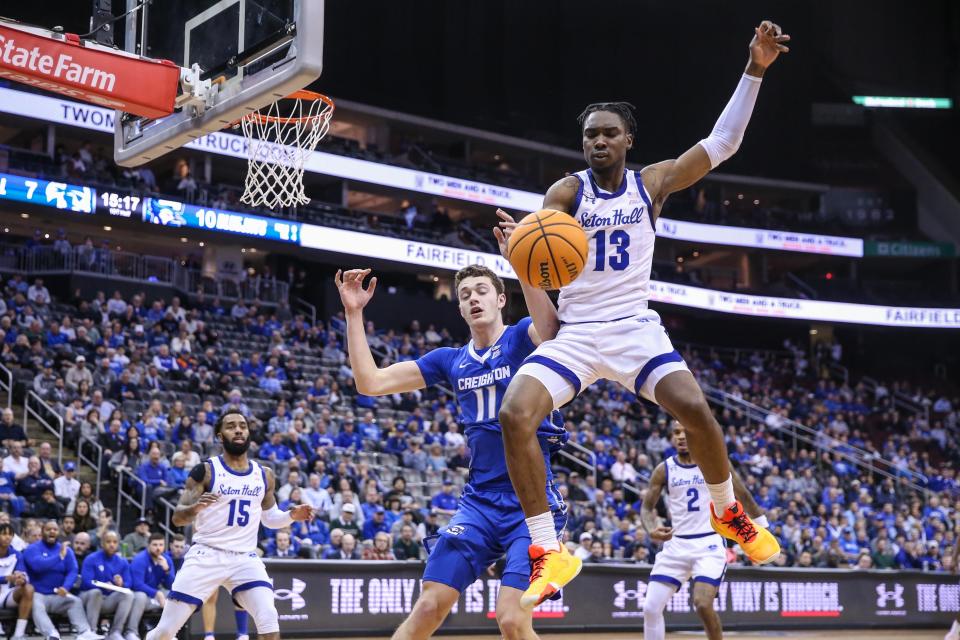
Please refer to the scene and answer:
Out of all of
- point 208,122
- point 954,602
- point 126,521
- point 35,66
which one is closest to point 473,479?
point 208,122

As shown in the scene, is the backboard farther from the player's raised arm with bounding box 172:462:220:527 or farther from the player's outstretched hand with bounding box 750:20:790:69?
the player's outstretched hand with bounding box 750:20:790:69

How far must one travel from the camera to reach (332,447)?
64.3 feet

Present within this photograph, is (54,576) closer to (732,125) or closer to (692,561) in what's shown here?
(692,561)

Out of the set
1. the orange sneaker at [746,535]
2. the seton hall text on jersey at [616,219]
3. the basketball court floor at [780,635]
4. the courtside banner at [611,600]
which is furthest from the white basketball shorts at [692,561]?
the basketball court floor at [780,635]

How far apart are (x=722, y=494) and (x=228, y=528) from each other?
502 centimetres

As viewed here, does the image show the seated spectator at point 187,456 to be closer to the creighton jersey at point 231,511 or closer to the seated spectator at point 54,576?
the seated spectator at point 54,576

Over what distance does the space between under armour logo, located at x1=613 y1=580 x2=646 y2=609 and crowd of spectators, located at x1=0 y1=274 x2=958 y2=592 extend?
601 millimetres

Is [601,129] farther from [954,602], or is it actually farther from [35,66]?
[954,602]

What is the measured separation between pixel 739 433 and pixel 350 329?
24911 mm

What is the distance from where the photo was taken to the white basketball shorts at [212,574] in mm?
8883

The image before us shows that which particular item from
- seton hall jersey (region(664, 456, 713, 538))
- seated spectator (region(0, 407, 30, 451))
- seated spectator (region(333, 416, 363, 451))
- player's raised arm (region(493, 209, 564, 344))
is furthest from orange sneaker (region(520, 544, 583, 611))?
seated spectator (region(333, 416, 363, 451))

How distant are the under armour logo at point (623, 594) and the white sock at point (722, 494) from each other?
11949mm

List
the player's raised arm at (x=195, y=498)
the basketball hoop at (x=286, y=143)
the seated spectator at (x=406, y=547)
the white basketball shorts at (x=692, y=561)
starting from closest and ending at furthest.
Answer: the player's raised arm at (x=195, y=498) < the white basketball shorts at (x=692, y=561) < the basketball hoop at (x=286, y=143) < the seated spectator at (x=406, y=547)

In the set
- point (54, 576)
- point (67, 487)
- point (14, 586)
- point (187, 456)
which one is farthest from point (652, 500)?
point (67, 487)
